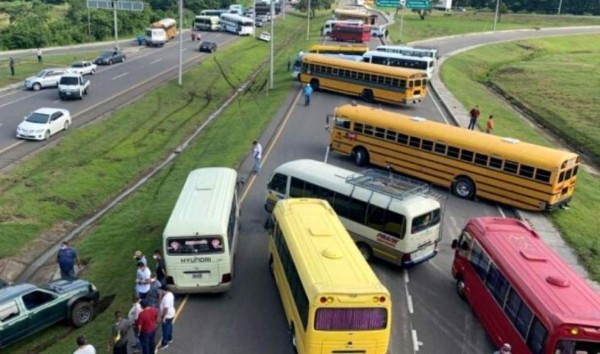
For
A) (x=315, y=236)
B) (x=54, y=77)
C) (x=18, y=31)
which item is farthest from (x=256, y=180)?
(x=18, y=31)

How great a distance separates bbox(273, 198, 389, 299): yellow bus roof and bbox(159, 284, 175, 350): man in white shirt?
336 centimetres

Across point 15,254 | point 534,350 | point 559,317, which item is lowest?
point 15,254

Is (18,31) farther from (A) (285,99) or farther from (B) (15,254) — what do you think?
(B) (15,254)

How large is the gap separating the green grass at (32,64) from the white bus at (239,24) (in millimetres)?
26108

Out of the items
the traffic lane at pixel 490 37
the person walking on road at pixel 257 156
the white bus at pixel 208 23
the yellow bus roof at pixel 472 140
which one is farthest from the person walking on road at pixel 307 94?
the white bus at pixel 208 23

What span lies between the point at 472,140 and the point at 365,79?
2027cm

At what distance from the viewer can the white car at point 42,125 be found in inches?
1385

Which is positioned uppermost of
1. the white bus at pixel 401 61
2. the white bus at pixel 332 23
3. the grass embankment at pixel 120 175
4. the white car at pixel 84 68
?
the white bus at pixel 332 23

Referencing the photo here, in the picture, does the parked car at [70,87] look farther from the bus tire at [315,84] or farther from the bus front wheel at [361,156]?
the bus front wheel at [361,156]

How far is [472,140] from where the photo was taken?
85.8ft

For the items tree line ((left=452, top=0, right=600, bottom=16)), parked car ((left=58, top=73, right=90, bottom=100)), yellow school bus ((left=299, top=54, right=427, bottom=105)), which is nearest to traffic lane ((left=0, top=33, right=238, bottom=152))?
parked car ((left=58, top=73, right=90, bottom=100))

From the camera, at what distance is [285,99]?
47.2 m

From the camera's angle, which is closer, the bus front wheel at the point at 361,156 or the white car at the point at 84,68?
the bus front wheel at the point at 361,156

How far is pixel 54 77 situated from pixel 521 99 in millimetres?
42300
